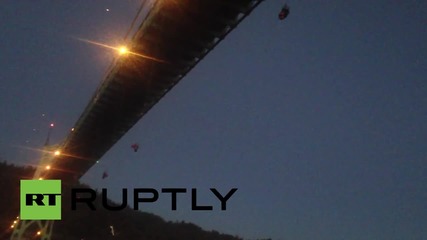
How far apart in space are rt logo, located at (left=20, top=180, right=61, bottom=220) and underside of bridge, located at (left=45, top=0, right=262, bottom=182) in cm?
513

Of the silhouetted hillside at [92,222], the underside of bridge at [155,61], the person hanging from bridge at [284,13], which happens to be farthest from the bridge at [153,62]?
the silhouetted hillside at [92,222]

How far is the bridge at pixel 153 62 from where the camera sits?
14914 millimetres

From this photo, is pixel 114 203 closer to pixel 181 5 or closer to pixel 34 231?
pixel 34 231

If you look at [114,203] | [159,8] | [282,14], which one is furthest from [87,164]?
[114,203]

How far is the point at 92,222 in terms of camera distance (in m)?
50.1

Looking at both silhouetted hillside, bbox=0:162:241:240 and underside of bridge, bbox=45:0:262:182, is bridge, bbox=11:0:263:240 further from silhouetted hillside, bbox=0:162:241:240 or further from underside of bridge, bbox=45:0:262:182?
silhouetted hillside, bbox=0:162:241:240

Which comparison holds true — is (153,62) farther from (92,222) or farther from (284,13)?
(92,222)

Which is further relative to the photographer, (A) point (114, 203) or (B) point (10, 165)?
(A) point (114, 203)

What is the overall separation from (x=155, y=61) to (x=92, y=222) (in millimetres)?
38257

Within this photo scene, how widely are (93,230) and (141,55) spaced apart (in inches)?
1466

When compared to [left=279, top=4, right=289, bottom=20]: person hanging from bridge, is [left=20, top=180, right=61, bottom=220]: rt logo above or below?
below

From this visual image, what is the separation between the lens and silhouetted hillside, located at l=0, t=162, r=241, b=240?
4406 centimetres

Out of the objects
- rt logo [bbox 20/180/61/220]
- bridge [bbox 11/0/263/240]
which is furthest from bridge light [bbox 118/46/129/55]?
rt logo [bbox 20/180/61/220]

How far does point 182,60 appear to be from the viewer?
59.1 ft
